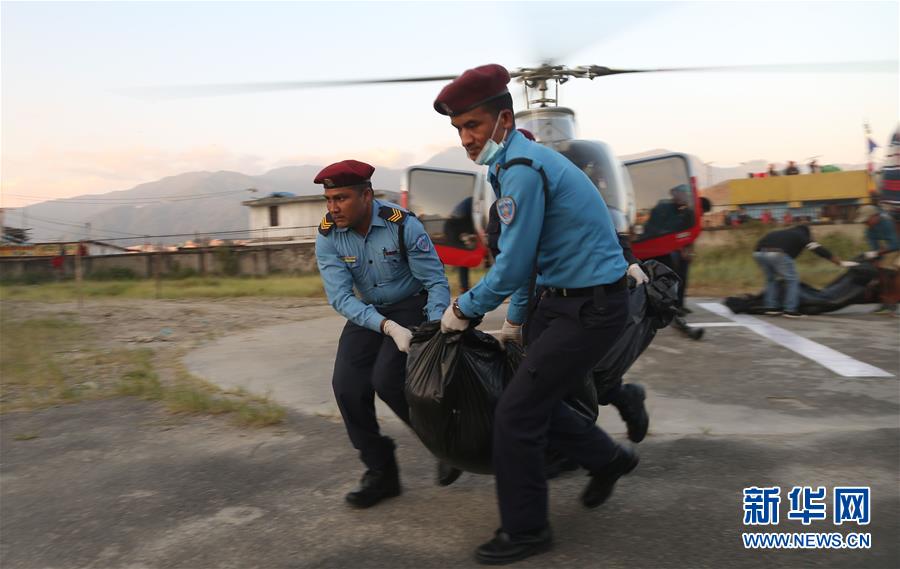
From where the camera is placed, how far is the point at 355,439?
3.50m

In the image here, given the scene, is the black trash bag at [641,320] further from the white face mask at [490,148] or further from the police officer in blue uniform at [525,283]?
the white face mask at [490,148]

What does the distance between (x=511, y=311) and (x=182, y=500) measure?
1.98 meters

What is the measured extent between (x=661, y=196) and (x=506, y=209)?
6778mm

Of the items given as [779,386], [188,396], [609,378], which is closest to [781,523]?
[609,378]

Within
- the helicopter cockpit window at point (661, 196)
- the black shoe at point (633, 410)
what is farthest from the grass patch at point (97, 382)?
the helicopter cockpit window at point (661, 196)

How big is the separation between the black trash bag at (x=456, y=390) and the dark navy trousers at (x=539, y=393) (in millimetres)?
107

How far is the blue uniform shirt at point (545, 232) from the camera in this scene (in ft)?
8.71

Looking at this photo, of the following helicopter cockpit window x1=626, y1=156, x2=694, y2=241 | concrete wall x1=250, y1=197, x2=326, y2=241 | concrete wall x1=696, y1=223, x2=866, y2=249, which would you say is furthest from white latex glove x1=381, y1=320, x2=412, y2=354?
concrete wall x1=250, y1=197, x2=326, y2=241

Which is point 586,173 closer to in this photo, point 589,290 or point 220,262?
point 589,290

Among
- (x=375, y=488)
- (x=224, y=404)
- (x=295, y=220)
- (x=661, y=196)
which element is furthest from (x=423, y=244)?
(x=295, y=220)

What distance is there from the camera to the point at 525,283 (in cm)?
277

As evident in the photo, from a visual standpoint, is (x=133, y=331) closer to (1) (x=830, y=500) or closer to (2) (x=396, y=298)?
(2) (x=396, y=298)

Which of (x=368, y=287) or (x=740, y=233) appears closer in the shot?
(x=368, y=287)

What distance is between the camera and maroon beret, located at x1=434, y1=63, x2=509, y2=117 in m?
2.77
